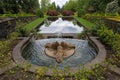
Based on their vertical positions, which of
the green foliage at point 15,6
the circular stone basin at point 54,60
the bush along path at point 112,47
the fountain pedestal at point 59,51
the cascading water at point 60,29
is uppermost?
the green foliage at point 15,6

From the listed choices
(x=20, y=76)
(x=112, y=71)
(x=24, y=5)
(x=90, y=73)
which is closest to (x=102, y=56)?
(x=112, y=71)

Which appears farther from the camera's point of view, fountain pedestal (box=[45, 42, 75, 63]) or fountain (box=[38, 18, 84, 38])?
fountain (box=[38, 18, 84, 38])

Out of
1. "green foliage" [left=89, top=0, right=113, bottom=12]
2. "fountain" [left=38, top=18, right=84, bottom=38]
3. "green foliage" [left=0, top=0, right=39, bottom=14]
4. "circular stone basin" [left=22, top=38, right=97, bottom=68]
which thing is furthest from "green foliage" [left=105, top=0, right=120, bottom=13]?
"green foliage" [left=0, top=0, right=39, bottom=14]

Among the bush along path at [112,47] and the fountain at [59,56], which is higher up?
the bush along path at [112,47]

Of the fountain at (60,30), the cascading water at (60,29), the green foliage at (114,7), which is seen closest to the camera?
the fountain at (60,30)

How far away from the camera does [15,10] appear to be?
22797 millimetres

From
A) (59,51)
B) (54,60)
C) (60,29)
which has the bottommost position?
(60,29)

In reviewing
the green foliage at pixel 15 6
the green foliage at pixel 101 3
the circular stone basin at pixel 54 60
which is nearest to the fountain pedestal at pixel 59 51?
the circular stone basin at pixel 54 60

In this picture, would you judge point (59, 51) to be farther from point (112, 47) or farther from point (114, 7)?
point (114, 7)

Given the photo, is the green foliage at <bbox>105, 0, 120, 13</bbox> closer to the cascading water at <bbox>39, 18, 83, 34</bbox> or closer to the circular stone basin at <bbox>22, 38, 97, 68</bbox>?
the cascading water at <bbox>39, 18, 83, 34</bbox>

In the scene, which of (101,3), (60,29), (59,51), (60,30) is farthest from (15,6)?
(59,51)

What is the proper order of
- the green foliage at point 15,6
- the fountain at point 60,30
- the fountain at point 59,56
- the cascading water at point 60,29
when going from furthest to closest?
the green foliage at point 15,6, the cascading water at point 60,29, the fountain at point 60,30, the fountain at point 59,56

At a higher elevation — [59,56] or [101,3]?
[101,3]

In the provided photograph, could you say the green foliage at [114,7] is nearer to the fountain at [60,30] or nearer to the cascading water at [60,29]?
the cascading water at [60,29]
